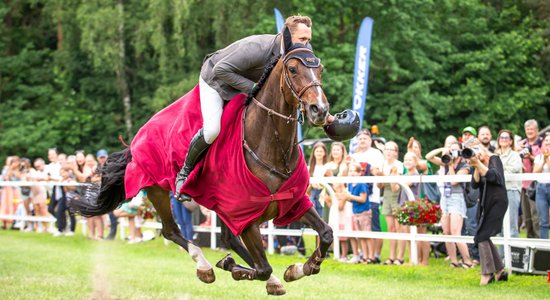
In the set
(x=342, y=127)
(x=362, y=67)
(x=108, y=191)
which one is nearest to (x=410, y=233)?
(x=108, y=191)

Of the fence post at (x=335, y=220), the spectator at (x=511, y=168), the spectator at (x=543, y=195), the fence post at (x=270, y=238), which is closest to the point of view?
the spectator at (x=511, y=168)

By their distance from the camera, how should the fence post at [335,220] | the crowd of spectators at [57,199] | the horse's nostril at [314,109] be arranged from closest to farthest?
the horse's nostril at [314,109] → the fence post at [335,220] → the crowd of spectators at [57,199]

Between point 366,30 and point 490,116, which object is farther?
point 490,116

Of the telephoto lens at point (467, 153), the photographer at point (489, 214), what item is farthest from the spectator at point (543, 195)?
the telephoto lens at point (467, 153)

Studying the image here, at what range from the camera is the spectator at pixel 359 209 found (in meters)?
13.0

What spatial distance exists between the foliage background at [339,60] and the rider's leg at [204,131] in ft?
75.2

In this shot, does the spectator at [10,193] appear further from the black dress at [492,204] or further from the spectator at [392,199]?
the black dress at [492,204]

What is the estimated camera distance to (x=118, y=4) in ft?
115

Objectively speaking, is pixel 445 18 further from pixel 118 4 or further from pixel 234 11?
pixel 118 4

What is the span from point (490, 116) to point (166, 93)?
44.9 feet

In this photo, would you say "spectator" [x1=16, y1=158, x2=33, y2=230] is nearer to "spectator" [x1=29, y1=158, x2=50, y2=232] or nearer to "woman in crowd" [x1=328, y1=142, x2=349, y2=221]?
"spectator" [x1=29, y1=158, x2=50, y2=232]

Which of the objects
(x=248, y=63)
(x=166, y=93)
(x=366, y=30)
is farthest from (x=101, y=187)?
(x=166, y=93)

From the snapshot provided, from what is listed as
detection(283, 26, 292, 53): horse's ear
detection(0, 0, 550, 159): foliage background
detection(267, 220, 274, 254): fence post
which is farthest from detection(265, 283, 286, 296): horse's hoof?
detection(0, 0, 550, 159): foliage background

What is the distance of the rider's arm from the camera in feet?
23.4
